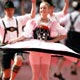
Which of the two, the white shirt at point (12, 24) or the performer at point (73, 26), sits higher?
the white shirt at point (12, 24)

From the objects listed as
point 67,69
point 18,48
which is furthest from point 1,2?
point 18,48

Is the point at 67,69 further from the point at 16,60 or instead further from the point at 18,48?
the point at 18,48

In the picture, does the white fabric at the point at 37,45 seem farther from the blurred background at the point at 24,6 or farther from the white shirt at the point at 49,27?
the blurred background at the point at 24,6

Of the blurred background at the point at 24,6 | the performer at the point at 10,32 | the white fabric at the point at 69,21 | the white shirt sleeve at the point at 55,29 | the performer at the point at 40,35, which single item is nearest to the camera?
the performer at the point at 40,35

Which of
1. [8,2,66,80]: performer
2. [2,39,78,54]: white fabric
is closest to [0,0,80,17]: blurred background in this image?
[8,2,66,80]: performer

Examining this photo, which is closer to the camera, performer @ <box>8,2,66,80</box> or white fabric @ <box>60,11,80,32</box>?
performer @ <box>8,2,66,80</box>

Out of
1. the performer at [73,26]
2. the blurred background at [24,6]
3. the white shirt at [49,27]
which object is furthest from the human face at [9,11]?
the blurred background at [24,6]

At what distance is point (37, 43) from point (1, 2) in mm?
8379

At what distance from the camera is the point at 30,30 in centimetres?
819

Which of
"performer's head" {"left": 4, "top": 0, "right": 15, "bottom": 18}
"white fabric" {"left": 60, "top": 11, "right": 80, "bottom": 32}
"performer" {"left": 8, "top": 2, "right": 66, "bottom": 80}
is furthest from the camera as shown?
"white fabric" {"left": 60, "top": 11, "right": 80, "bottom": 32}

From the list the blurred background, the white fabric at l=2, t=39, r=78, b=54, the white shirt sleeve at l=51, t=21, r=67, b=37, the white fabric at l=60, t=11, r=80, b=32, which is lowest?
the blurred background

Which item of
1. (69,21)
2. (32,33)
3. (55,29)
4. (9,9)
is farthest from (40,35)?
(69,21)

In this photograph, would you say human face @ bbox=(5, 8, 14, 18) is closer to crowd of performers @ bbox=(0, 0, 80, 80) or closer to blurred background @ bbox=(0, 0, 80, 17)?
crowd of performers @ bbox=(0, 0, 80, 80)

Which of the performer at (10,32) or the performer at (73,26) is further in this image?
the performer at (73,26)
